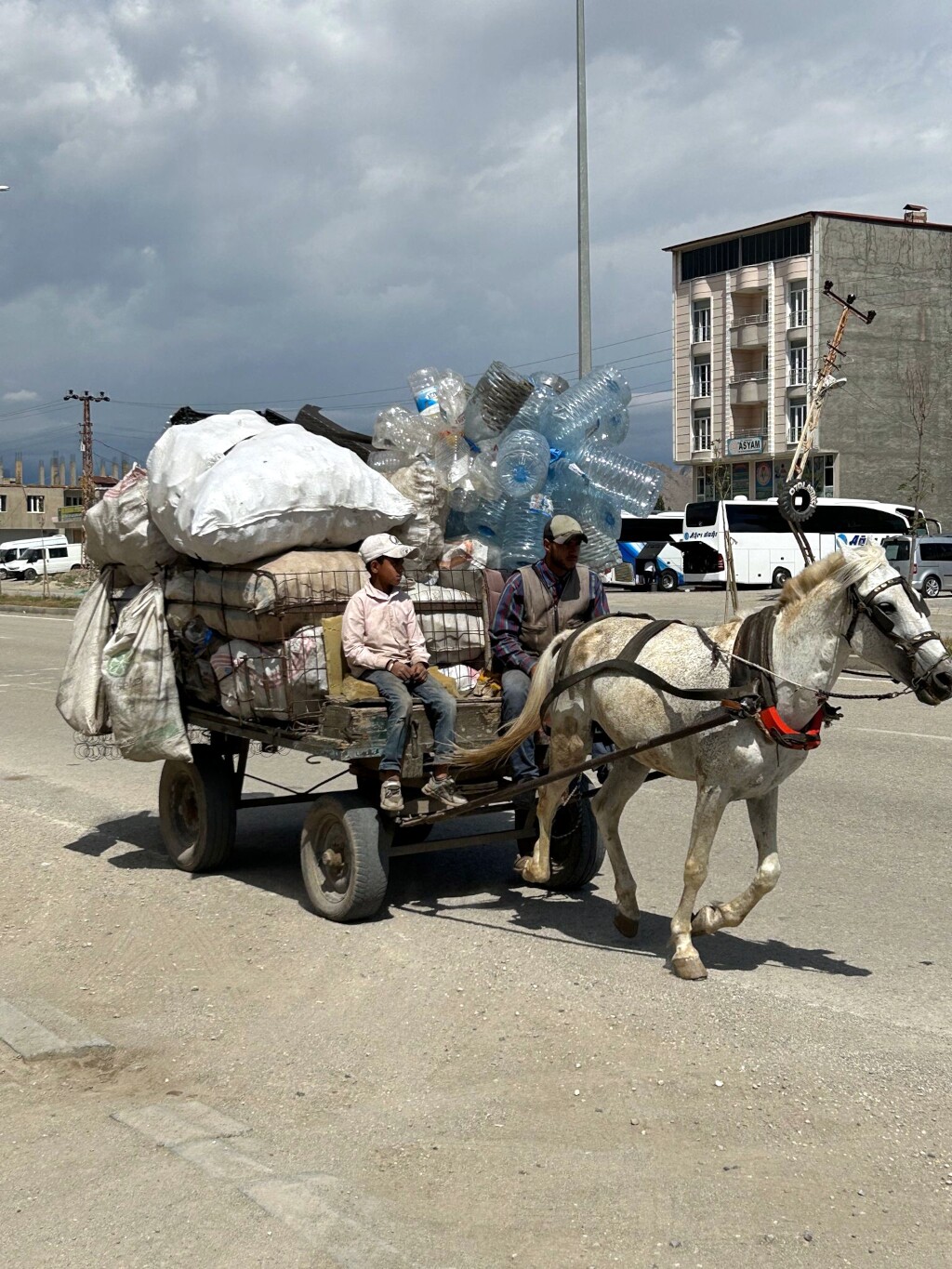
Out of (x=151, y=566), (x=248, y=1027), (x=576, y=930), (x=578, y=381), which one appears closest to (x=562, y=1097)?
(x=248, y=1027)

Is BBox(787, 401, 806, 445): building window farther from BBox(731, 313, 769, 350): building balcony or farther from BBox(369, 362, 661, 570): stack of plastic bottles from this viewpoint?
BBox(369, 362, 661, 570): stack of plastic bottles

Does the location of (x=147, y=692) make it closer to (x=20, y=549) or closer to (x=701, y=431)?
(x=701, y=431)

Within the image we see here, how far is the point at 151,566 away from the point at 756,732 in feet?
12.7

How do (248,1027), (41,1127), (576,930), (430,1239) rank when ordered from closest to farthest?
(430,1239), (41,1127), (248,1027), (576,930)

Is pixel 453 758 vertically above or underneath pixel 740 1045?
above

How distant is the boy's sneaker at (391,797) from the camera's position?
6461 millimetres

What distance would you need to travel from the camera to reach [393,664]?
6.59 metres

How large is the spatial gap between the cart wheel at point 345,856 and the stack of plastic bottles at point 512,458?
2040 mm

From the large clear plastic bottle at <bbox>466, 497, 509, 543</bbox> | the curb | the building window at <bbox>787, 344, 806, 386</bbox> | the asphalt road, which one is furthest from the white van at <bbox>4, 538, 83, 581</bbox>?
the asphalt road

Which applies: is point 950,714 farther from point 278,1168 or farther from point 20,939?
point 278,1168

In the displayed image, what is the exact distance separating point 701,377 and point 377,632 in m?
65.8

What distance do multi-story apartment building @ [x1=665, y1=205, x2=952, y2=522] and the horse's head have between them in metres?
59.1

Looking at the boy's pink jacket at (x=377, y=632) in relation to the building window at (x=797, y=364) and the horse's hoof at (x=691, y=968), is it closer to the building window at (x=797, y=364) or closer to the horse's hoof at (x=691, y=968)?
the horse's hoof at (x=691, y=968)

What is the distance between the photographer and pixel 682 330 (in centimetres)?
7025
